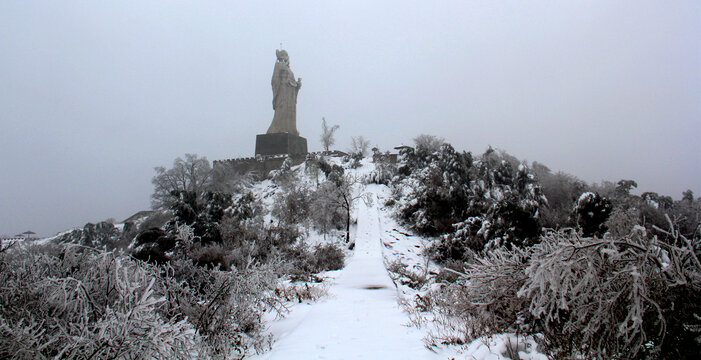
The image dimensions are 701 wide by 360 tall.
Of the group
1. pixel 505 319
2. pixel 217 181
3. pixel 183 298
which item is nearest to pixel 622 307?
pixel 505 319

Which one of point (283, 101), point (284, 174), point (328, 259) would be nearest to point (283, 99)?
point (283, 101)

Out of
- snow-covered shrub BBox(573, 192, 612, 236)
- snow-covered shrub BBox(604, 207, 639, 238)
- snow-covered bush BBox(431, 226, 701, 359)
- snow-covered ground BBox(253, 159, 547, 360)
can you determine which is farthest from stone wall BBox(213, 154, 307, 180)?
snow-covered bush BBox(431, 226, 701, 359)

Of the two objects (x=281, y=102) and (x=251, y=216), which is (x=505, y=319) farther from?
(x=281, y=102)

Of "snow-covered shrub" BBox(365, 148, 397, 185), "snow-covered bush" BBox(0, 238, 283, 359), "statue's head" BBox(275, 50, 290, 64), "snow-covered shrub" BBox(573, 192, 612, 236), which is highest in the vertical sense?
"statue's head" BBox(275, 50, 290, 64)

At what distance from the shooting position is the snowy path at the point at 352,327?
395cm

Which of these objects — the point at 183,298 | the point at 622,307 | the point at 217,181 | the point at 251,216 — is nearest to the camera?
the point at 622,307

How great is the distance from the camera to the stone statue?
117ft

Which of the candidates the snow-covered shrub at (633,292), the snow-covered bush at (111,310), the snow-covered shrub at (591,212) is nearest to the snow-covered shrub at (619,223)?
the snow-covered shrub at (591,212)

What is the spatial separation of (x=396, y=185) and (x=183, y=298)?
21101mm

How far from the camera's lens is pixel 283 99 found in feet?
117

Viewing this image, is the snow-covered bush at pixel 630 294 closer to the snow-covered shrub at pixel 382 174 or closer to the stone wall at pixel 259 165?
the snow-covered shrub at pixel 382 174

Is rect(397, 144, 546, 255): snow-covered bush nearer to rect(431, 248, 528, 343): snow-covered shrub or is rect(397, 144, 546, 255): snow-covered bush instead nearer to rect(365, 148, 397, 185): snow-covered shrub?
rect(431, 248, 528, 343): snow-covered shrub

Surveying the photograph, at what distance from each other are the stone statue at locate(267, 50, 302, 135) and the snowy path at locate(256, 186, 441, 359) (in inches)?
1126

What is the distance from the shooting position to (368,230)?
16141 mm
